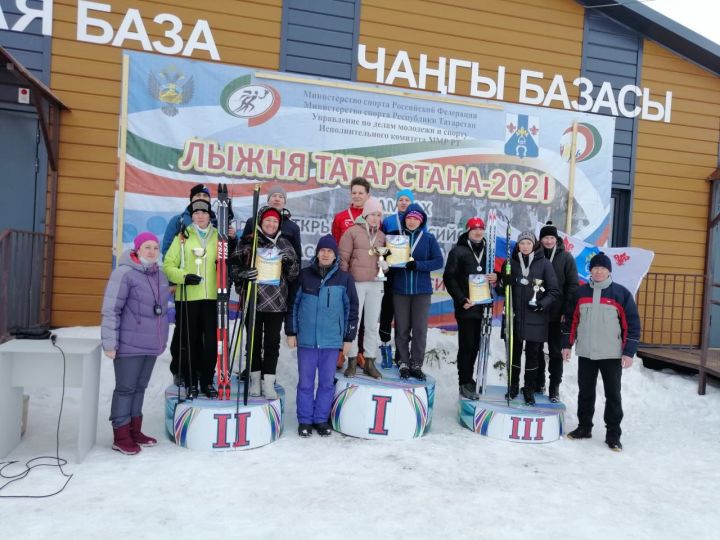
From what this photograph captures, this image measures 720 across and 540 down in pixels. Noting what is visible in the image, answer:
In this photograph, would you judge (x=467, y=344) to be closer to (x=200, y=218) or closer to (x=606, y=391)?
(x=606, y=391)

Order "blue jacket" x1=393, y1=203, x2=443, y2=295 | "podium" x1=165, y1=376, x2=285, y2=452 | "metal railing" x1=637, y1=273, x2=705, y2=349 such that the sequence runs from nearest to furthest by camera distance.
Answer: "podium" x1=165, y1=376, x2=285, y2=452 < "blue jacket" x1=393, y1=203, x2=443, y2=295 < "metal railing" x1=637, y1=273, x2=705, y2=349

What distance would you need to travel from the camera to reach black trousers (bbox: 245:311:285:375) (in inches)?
171

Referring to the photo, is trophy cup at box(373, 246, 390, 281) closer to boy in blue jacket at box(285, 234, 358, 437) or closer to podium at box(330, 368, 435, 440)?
boy in blue jacket at box(285, 234, 358, 437)

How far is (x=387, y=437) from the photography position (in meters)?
4.45

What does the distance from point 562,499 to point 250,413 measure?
87.8 inches

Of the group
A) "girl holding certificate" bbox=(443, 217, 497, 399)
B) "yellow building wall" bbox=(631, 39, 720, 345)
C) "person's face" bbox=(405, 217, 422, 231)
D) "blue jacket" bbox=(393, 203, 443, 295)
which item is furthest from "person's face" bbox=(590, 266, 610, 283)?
"yellow building wall" bbox=(631, 39, 720, 345)

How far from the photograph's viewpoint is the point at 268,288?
429 centimetres

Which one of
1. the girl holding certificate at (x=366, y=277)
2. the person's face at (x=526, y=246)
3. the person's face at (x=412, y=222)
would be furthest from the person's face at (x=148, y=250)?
the person's face at (x=526, y=246)

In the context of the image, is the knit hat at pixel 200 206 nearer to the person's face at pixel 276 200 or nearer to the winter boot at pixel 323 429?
the person's face at pixel 276 200

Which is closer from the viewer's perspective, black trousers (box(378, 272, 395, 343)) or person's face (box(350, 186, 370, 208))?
person's face (box(350, 186, 370, 208))

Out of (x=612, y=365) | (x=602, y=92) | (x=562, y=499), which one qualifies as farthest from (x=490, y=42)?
(x=562, y=499)

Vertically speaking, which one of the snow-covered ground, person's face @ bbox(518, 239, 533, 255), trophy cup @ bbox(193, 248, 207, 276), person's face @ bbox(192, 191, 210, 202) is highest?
person's face @ bbox(192, 191, 210, 202)

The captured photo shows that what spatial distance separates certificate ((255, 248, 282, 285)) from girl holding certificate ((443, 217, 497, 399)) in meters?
1.53

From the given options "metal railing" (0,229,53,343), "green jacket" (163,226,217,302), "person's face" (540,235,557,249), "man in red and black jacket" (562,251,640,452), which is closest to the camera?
"green jacket" (163,226,217,302)
